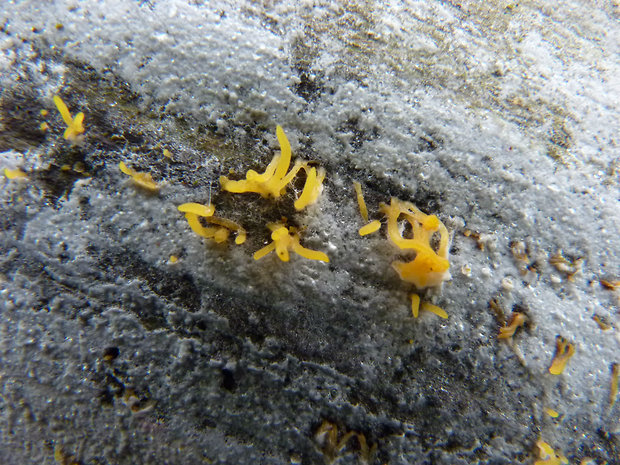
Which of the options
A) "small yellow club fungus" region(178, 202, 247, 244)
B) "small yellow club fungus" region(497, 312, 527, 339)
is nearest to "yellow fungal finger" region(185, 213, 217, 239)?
"small yellow club fungus" region(178, 202, 247, 244)

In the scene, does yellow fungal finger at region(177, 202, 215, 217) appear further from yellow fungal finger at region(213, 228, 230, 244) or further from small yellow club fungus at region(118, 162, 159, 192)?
small yellow club fungus at region(118, 162, 159, 192)

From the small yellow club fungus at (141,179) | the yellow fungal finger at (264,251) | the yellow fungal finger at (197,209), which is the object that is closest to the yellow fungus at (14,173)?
the small yellow club fungus at (141,179)

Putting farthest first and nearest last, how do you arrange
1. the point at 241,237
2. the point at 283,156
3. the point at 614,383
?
the point at 614,383, the point at 241,237, the point at 283,156

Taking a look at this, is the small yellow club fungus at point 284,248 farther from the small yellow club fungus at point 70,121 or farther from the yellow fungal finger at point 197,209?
the small yellow club fungus at point 70,121

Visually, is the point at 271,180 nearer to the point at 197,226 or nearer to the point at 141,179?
the point at 197,226

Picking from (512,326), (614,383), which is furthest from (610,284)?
(512,326)

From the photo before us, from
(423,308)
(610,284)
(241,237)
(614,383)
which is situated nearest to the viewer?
(241,237)
